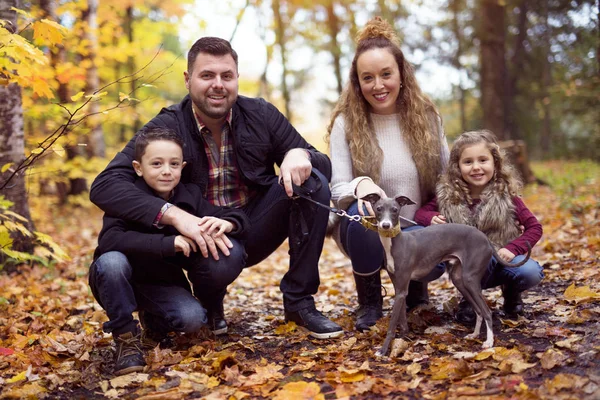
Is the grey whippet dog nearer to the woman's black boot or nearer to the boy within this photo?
the woman's black boot

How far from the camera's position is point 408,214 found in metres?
4.01

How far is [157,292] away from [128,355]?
54 cm

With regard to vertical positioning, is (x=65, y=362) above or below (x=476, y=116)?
below

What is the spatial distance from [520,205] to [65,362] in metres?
3.33

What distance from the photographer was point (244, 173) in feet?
13.0

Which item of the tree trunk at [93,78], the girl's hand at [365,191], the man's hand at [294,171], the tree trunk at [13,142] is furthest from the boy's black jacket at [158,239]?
the tree trunk at [93,78]

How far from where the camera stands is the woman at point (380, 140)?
3.91 metres

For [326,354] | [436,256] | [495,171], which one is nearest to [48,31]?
[326,354]

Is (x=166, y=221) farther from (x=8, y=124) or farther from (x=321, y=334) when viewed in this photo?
(x=8, y=124)

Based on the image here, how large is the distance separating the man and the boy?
0.12 m

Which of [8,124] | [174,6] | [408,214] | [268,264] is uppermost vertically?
[174,6]

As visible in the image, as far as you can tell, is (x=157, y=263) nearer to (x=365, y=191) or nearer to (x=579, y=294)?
(x=365, y=191)

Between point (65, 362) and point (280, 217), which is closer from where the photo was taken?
point (65, 362)

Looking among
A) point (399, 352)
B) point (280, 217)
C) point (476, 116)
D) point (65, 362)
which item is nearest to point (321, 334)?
point (399, 352)
